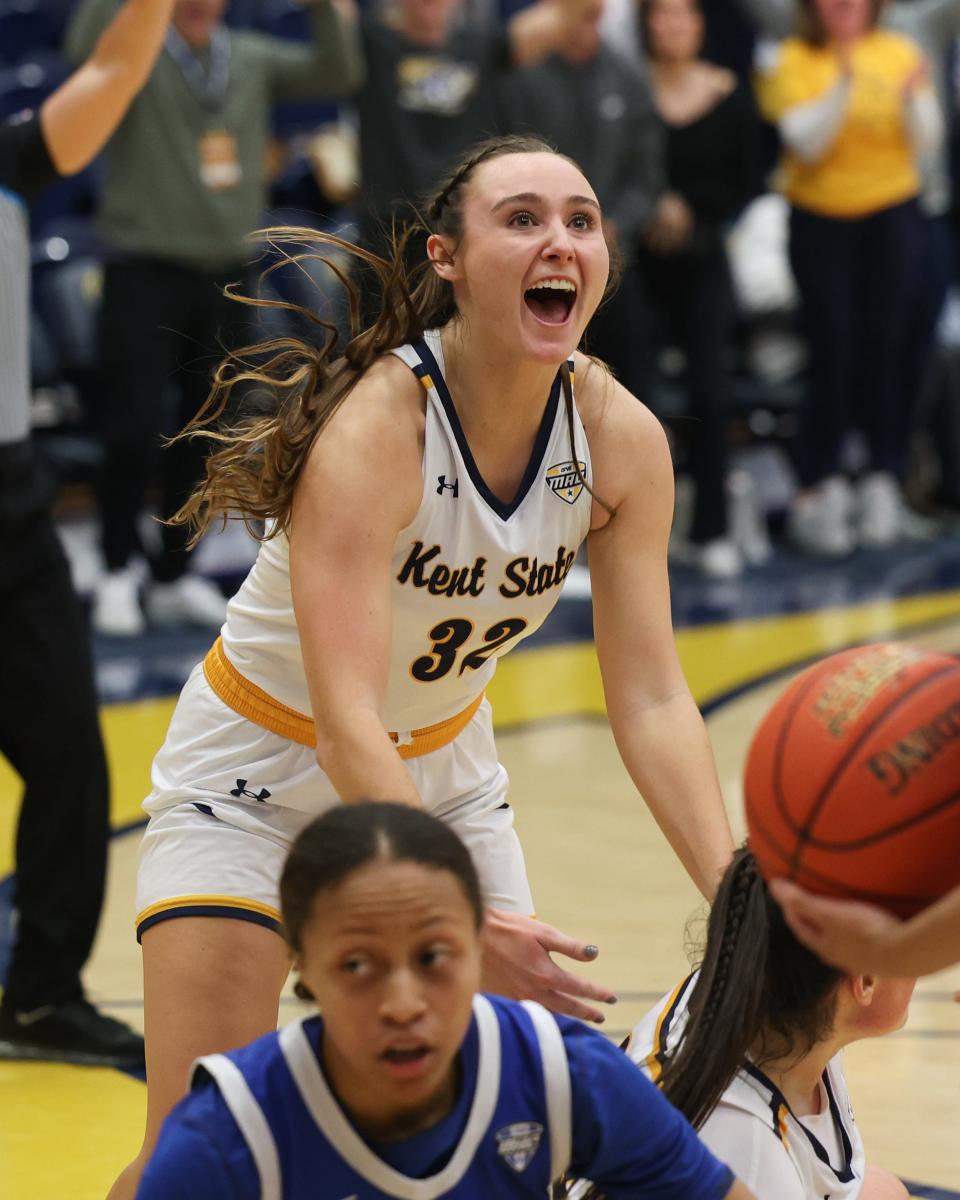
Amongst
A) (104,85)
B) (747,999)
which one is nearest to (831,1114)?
(747,999)

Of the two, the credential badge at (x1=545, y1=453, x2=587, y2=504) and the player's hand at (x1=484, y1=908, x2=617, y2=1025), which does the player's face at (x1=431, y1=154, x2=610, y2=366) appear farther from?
the player's hand at (x1=484, y1=908, x2=617, y2=1025)

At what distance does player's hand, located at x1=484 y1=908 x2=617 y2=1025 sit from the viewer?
8.91 feet

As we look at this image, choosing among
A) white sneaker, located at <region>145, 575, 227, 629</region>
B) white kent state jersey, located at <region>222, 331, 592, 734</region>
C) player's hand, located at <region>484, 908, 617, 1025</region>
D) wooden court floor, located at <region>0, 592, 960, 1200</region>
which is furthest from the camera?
white sneaker, located at <region>145, 575, 227, 629</region>

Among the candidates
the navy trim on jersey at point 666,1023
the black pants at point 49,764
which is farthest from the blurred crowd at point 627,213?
the navy trim on jersey at point 666,1023

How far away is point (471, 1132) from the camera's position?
93.6 inches

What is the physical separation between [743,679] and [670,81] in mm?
3352

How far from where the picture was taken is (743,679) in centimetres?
756

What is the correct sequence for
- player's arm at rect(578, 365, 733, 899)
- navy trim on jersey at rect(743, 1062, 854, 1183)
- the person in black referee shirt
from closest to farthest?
navy trim on jersey at rect(743, 1062, 854, 1183) → player's arm at rect(578, 365, 733, 899) → the person in black referee shirt

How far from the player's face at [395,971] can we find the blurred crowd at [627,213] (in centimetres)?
569

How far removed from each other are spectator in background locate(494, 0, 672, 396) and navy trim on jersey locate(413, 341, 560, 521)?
18.7 ft

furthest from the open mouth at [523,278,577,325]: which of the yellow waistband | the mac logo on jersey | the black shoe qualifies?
the black shoe

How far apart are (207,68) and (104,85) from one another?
408 cm

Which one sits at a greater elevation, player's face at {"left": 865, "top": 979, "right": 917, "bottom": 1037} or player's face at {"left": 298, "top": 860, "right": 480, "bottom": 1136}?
player's face at {"left": 298, "top": 860, "right": 480, "bottom": 1136}

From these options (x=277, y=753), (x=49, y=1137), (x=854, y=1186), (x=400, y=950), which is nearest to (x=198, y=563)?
(x=49, y=1137)
